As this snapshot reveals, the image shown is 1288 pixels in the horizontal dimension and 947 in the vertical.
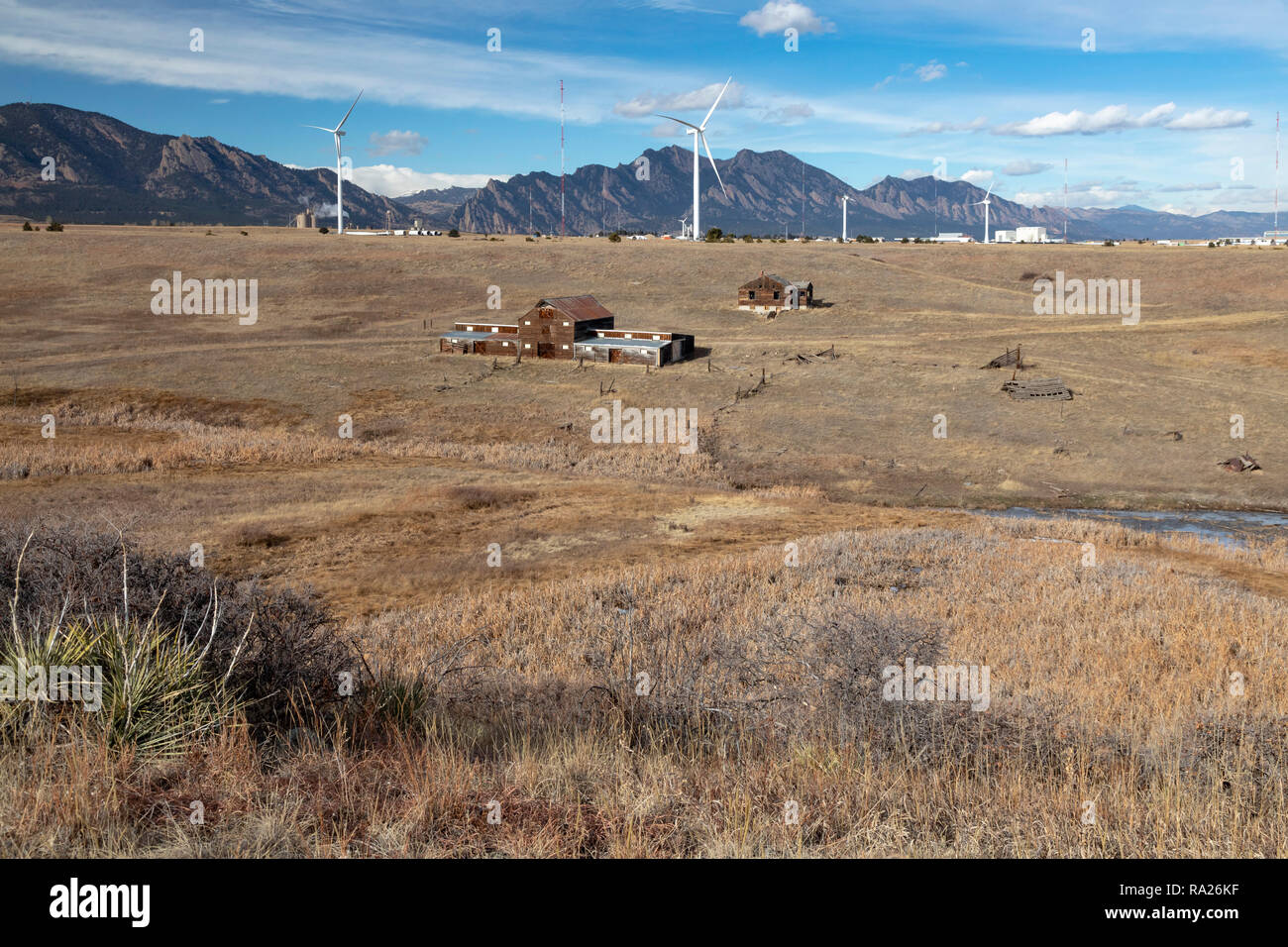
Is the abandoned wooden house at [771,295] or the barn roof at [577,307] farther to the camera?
the abandoned wooden house at [771,295]

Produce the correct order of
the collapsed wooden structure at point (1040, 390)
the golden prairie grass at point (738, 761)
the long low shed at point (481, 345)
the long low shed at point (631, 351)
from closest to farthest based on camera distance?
the golden prairie grass at point (738, 761), the collapsed wooden structure at point (1040, 390), the long low shed at point (631, 351), the long low shed at point (481, 345)

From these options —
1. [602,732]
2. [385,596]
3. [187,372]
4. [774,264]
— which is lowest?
[385,596]

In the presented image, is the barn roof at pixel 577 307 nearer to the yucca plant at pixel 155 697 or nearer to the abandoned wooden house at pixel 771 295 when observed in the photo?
the abandoned wooden house at pixel 771 295

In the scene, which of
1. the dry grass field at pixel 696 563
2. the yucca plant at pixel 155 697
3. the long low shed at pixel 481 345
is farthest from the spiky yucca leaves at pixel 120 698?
the long low shed at pixel 481 345

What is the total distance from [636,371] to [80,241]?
86284 mm

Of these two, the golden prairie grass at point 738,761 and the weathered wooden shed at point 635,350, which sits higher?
the weathered wooden shed at point 635,350

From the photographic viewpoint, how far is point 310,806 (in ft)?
18.6

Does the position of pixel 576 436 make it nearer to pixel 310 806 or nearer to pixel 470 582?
pixel 470 582

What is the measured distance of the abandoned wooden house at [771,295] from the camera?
276 ft

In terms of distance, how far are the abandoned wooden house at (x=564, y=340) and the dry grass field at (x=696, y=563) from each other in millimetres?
2479

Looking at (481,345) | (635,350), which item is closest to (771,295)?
(635,350)

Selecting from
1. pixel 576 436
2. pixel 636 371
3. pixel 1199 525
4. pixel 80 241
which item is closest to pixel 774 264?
pixel 636 371

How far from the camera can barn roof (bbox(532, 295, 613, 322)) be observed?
66188 millimetres

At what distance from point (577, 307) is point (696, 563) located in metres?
46.2
